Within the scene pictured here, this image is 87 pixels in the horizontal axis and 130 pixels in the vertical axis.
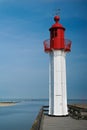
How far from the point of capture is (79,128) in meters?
11.2

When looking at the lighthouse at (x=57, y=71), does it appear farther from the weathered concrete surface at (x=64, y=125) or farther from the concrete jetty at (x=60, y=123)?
the weathered concrete surface at (x=64, y=125)

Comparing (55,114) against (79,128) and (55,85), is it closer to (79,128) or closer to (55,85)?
(55,85)

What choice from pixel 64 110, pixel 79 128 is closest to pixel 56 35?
pixel 64 110

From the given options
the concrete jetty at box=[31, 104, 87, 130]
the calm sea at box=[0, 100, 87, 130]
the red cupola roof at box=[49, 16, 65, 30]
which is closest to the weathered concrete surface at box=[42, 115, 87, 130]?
the concrete jetty at box=[31, 104, 87, 130]

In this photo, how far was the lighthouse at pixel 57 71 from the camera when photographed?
16922 millimetres

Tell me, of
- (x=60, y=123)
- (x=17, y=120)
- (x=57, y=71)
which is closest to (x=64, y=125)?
(x=60, y=123)

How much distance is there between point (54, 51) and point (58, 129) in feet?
23.4

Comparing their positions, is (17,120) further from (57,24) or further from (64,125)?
(64,125)

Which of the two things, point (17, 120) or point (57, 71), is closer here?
point (57, 71)

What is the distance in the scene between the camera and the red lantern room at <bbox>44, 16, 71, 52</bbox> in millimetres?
17109

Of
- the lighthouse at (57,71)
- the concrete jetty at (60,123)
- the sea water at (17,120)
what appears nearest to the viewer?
the concrete jetty at (60,123)

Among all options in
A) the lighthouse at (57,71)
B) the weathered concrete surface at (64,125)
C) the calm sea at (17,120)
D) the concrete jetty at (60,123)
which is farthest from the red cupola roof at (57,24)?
the calm sea at (17,120)

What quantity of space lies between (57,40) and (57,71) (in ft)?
6.58

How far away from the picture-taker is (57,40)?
1716cm
